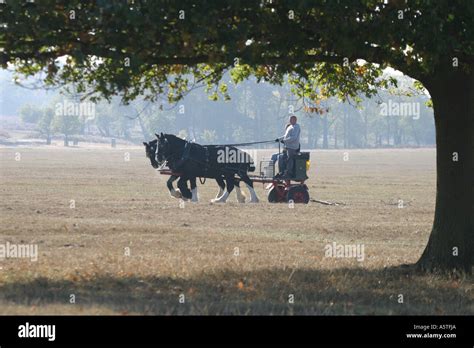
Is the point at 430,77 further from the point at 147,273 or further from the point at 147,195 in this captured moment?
the point at 147,195

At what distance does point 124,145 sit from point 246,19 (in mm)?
162507

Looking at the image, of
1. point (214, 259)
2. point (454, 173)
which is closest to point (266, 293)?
point (454, 173)

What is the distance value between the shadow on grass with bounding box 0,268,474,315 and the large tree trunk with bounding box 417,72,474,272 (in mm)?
701

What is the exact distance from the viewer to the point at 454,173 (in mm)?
17281

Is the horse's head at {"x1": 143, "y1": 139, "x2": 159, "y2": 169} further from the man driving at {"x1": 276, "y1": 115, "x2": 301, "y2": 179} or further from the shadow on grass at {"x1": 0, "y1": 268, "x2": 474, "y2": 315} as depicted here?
the shadow on grass at {"x1": 0, "y1": 268, "x2": 474, "y2": 315}

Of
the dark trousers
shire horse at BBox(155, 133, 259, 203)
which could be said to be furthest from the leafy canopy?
shire horse at BBox(155, 133, 259, 203)

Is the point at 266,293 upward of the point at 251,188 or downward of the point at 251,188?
downward

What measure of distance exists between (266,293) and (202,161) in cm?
2158

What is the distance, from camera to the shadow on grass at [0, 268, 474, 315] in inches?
527

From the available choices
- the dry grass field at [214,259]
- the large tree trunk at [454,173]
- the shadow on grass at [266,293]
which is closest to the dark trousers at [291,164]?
the dry grass field at [214,259]

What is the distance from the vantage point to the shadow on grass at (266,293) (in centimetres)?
1338

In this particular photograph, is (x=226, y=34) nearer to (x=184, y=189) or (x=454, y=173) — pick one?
(x=454, y=173)

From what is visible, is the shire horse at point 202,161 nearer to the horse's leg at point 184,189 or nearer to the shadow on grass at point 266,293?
the horse's leg at point 184,189

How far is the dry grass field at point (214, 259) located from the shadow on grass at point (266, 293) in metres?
0.02
